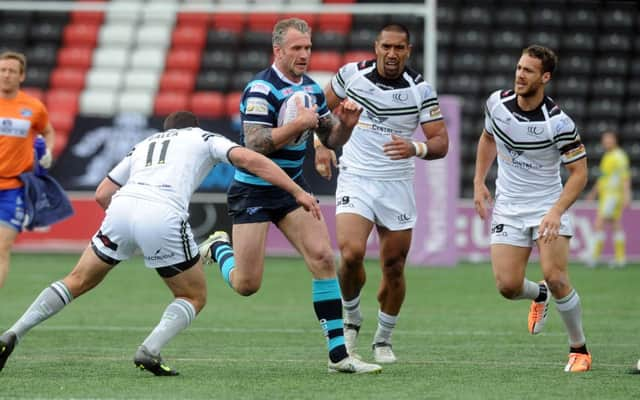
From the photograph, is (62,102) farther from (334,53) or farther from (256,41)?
(334,53)

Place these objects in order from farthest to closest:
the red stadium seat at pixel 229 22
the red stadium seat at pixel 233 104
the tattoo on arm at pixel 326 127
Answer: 1. the red stadium seat at pixel 229 22
2. the red stadium seat at pixel 233 104
3. the tattoo on arm at pixel 326 127

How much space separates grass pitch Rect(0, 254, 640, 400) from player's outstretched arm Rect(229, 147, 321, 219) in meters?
1.07

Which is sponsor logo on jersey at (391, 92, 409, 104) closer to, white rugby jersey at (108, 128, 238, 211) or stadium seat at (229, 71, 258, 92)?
white rugby jersey at (108, 128, 238, 211)

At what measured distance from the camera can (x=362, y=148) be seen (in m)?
9.48

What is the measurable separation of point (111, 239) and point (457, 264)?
1234 cm

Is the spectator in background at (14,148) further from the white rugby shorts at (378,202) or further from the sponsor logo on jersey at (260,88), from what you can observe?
the sponsor logo on jersey at (260,88)

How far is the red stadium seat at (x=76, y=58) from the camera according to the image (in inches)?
963

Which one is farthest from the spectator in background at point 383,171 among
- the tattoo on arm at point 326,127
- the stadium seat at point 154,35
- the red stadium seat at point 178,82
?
the stadium seat at point 154,35

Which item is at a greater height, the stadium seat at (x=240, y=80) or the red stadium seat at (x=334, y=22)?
the red stadium seat at (x=334, y=22)

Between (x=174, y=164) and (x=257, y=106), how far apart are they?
0.67m

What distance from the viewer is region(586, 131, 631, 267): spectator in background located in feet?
64.9

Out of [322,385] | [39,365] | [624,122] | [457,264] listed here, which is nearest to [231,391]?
[322,385]

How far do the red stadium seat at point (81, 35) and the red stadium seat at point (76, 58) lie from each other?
35cm

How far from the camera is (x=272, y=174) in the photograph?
24.6 feet
